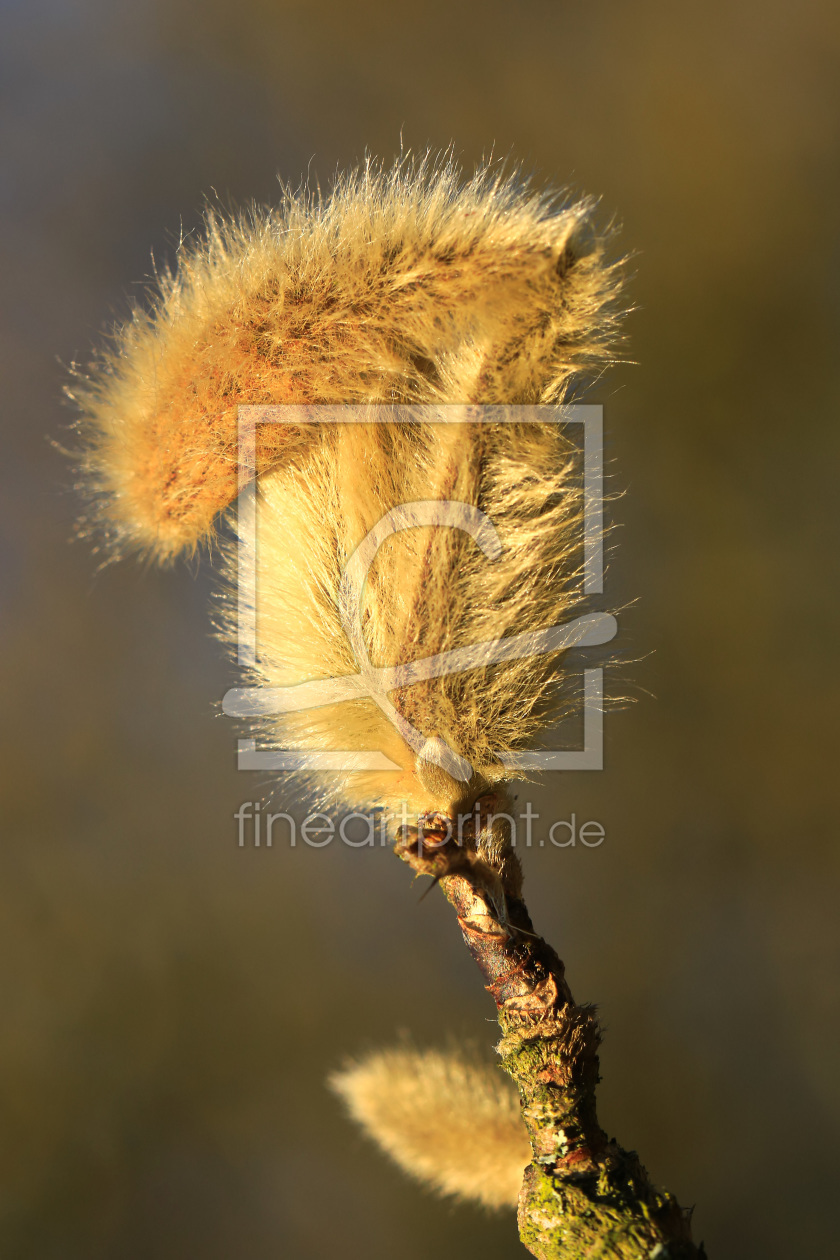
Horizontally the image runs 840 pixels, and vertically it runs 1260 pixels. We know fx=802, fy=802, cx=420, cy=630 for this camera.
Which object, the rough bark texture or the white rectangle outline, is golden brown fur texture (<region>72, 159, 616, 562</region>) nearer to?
the white rectangle outline

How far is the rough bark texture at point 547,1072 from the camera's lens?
19.7 inches

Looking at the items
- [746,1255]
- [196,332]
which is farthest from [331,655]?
[746,1255]

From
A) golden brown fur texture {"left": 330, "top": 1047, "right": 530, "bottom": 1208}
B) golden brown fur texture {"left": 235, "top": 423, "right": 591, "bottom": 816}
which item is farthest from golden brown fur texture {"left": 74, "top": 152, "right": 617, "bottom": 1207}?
golden brown fur texture {"left": 330, "top": 1047, "right": 530, "bottom": 1208}

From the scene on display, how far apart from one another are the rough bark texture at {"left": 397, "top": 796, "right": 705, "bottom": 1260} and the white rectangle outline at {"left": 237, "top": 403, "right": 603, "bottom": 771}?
0.26 feet

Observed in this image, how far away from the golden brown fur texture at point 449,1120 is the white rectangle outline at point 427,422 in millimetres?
340

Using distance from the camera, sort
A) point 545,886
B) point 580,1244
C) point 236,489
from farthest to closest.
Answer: point 545,886
point 236,489
point 580,1244

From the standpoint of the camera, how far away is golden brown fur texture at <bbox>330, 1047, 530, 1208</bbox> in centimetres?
70

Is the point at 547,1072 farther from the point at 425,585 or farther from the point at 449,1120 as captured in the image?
the point at 425,585

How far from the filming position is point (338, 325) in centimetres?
55

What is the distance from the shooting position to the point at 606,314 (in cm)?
54

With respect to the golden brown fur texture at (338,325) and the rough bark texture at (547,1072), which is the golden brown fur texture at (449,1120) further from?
the golden brown fur texture at (338,325)

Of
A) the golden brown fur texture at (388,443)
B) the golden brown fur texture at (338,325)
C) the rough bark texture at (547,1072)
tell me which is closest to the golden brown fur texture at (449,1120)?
the rough bark texture at (547,1072)

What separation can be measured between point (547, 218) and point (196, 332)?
0.25 meters

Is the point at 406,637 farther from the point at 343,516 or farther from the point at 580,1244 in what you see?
the point at 580,1244
